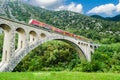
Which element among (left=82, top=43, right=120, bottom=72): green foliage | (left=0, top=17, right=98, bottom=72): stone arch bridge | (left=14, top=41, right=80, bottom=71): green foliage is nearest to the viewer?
(left=0, top=17, right=98, bottom=72): stone arch bridge

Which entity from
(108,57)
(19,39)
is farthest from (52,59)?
(19,39)

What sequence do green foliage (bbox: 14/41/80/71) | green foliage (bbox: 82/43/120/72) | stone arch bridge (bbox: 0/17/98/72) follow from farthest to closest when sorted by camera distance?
green foliage (bbox: 14/41/80/71) → green foliage (bbox: 82/43/120/72) → stone arch bridge (bbox: 0/17/98/72)

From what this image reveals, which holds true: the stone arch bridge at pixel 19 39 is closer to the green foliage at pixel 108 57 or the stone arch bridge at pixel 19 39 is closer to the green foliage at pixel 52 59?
the green foliage at pixel 108 57

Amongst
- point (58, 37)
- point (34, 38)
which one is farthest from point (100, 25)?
point (34, 38)

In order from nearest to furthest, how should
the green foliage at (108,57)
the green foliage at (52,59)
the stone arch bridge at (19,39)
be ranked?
1. the stone arch bridge at (19,39)
2. the green foliage at (108,57)
3. the green foliage at (52,59)

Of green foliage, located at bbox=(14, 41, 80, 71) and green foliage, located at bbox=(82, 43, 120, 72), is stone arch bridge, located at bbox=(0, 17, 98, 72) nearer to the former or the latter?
green foliage, located at bbox=(82, 43, 120, 72)

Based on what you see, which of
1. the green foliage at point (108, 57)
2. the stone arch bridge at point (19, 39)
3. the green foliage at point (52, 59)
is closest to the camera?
the stone arch bridge at point (19, 39)

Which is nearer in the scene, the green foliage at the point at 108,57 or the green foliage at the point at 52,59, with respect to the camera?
the green foliage at the point at 108,57

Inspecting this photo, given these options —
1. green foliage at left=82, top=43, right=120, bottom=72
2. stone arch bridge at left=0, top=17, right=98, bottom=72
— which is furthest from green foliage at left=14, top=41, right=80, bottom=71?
stone arch bridge at left=0, top=17, right=98, bottom=72

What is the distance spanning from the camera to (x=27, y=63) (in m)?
46.8

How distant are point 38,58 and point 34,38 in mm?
20128

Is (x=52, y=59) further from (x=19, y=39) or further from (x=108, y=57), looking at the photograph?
(x=19, y=39)

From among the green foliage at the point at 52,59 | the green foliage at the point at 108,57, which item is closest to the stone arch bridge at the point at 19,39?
the green foliage at the point at 108,57

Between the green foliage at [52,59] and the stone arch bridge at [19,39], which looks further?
the green foliage at [52,59]
